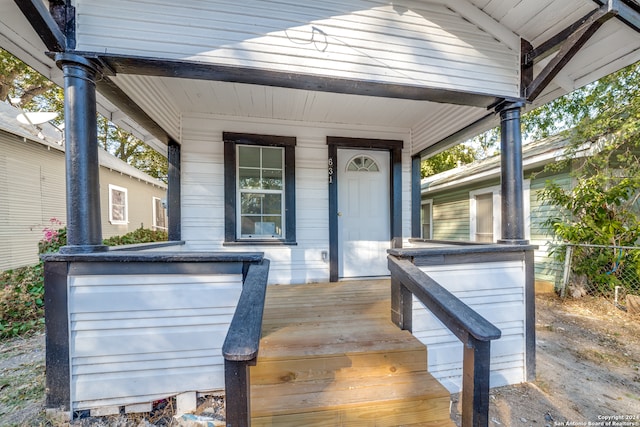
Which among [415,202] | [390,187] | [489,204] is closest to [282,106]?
[390,187]

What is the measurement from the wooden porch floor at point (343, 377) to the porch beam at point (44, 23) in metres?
2.50

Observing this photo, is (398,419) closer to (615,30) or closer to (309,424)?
(309,424)

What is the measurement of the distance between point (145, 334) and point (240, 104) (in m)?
2.70

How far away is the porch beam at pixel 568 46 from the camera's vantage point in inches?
75.4

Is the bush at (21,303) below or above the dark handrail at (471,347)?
below

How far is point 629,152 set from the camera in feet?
14.2

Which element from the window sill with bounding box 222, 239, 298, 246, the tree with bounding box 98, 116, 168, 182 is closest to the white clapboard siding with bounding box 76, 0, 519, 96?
the window sill with bounding box 222, 239, 298, 246

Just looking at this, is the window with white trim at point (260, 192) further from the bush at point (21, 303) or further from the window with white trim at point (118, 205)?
the window with white trim at point (118, 205)

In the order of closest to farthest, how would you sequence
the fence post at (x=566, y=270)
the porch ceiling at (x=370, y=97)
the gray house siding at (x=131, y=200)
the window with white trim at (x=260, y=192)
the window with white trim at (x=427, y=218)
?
the porch ceiling at (x=370, y=97)
the window with white trim at (x=260, y=192)
the fence post at (x=566, y=270)
the gray house siding at (x=131, y=200)
the window with white trim at (x=427, y=218)

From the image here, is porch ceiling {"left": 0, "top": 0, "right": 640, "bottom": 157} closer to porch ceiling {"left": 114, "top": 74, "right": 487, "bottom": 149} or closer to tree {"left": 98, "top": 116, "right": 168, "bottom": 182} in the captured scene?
porch ceiling {"left": 114, "top": 74, "right": 487, "bottom": 149}

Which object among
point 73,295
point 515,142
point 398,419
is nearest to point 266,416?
point 398,419

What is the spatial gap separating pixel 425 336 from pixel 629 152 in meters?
5.34

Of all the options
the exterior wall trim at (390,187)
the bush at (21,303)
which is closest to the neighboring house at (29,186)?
the bush at (21,303)

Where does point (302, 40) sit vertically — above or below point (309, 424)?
above
